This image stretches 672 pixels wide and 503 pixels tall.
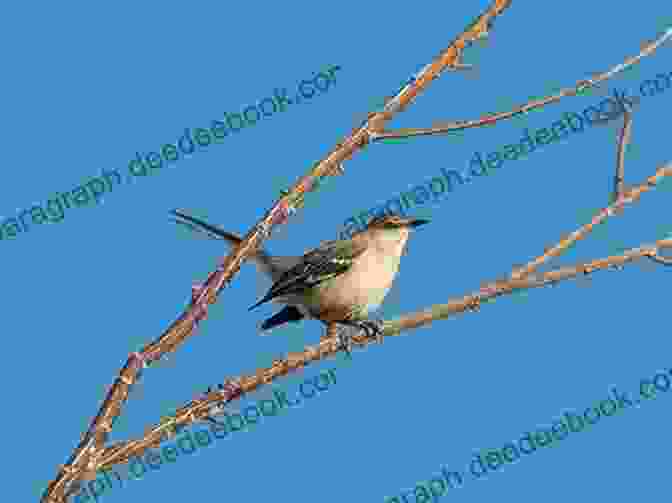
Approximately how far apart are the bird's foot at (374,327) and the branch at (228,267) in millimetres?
1114

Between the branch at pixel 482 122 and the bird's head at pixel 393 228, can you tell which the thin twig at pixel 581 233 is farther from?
the bird's head at pixel 393 228

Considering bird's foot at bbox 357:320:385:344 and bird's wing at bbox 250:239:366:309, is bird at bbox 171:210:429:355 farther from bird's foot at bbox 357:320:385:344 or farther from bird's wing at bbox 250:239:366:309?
bird's foot at bbox 357:320:385:344

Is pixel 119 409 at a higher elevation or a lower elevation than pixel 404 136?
lower

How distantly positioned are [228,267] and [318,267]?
3.05m

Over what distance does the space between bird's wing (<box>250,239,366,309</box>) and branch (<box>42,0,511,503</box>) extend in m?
2.67

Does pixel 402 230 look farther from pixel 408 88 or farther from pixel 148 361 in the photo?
pixel 148 361

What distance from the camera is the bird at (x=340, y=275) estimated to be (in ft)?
25.7

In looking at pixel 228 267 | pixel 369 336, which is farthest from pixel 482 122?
pixel 369 336

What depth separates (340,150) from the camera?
5125 millimetres

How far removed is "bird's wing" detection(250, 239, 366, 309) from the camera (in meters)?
7.75

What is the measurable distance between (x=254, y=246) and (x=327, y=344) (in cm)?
94

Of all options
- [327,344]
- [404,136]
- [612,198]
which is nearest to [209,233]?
[327,344]

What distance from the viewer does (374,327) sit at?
6.63 metres

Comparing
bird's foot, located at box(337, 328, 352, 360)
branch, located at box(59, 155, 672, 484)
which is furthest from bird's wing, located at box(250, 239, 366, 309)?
bird's foot, located at box(337, 328, 352, 360)
